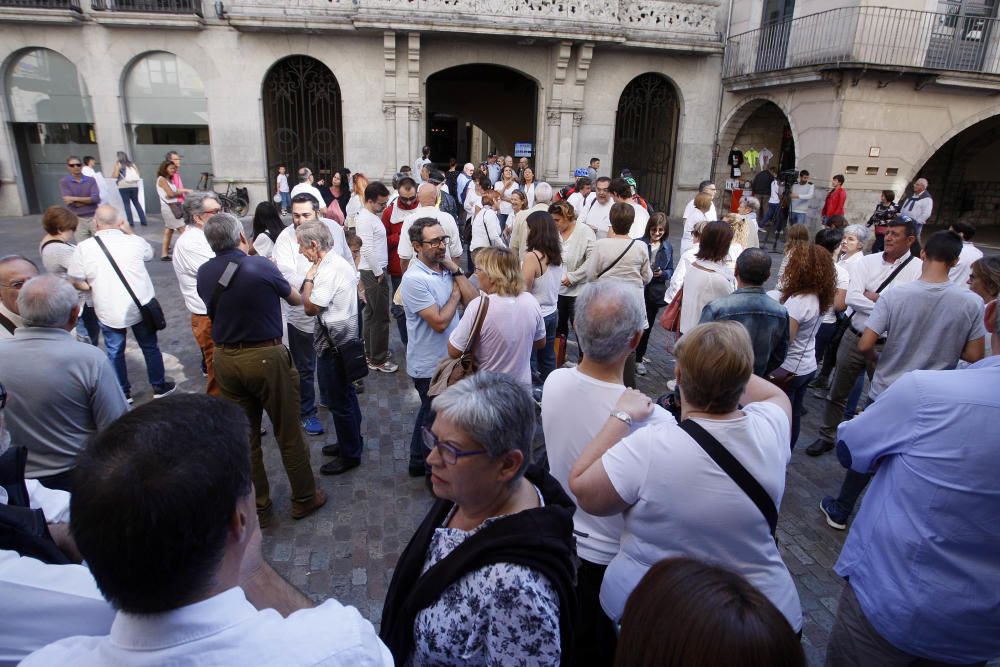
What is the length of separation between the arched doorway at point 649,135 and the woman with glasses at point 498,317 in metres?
15.1

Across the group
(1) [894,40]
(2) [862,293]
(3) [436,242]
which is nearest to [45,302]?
(3) [436,242]

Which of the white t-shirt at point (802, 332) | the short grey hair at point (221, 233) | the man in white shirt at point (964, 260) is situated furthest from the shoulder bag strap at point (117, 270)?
the man in white shirt at point (964, 260)

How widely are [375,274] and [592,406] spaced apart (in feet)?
14.3

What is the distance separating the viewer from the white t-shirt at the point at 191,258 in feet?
16.3

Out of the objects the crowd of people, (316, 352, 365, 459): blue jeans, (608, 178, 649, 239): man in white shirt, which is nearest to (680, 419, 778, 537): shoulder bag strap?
the crowd of people

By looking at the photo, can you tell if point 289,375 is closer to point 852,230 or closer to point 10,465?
point 10,465

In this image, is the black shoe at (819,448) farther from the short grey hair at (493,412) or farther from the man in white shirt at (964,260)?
the short grey hair at (493,412)

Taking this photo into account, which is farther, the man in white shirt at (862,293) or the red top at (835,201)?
the red top at (835,201)

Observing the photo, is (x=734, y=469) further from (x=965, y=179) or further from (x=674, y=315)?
(x=965, y=179)

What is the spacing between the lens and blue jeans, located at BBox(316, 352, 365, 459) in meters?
4.24

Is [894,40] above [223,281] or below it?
above

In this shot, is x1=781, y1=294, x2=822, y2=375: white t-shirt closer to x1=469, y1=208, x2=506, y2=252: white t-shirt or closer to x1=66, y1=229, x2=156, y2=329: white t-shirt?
x1=469, y1=208, x2=506, y2=252: white t-shirt

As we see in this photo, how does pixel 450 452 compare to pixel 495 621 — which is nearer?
pixel 495 621

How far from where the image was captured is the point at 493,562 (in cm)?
153
